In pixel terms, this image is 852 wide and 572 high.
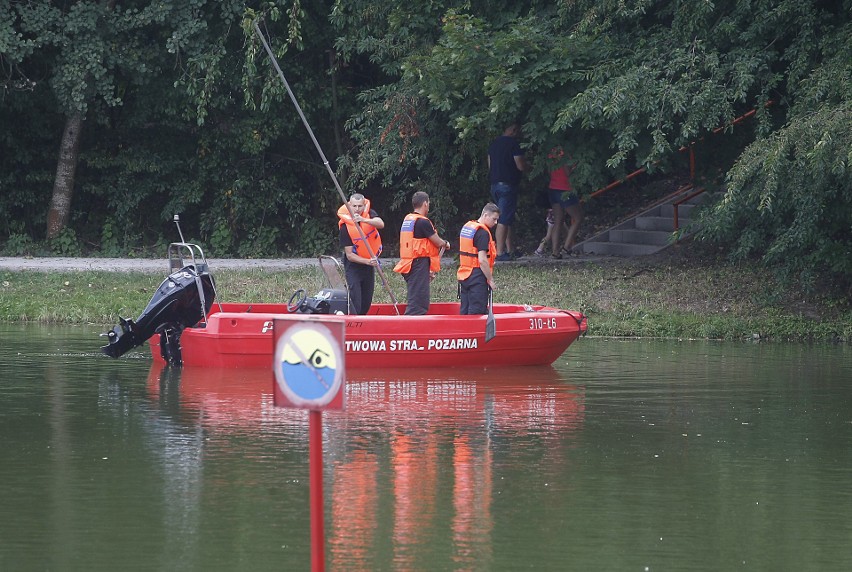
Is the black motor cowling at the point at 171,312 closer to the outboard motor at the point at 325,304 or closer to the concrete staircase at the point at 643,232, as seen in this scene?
the outboard motor at the point at 325,304

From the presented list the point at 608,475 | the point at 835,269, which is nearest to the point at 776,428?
the point at 608,475

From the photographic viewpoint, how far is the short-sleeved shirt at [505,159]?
2089 cm

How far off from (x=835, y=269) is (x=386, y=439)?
29.4 feet

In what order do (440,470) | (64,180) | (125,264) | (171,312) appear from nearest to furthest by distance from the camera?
(440,470) → (171,312) → (125,264) → (64,180)

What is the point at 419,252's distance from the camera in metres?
14.5

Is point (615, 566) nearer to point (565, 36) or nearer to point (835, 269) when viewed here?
point (835, 269)

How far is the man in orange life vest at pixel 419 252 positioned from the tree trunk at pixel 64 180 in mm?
11435

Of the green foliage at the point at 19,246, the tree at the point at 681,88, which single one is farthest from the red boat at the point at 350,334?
the green foliage at the point at 19,246

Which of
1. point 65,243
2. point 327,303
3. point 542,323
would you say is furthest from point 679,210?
point 65,243

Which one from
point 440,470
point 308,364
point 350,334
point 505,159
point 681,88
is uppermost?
point 681,88

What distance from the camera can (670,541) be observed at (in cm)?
762

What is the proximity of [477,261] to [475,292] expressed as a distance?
338mm

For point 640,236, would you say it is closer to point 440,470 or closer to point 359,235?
point 359,235

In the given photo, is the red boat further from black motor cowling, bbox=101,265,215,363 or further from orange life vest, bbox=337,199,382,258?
orange life vest, bbox=337,199,382,258
